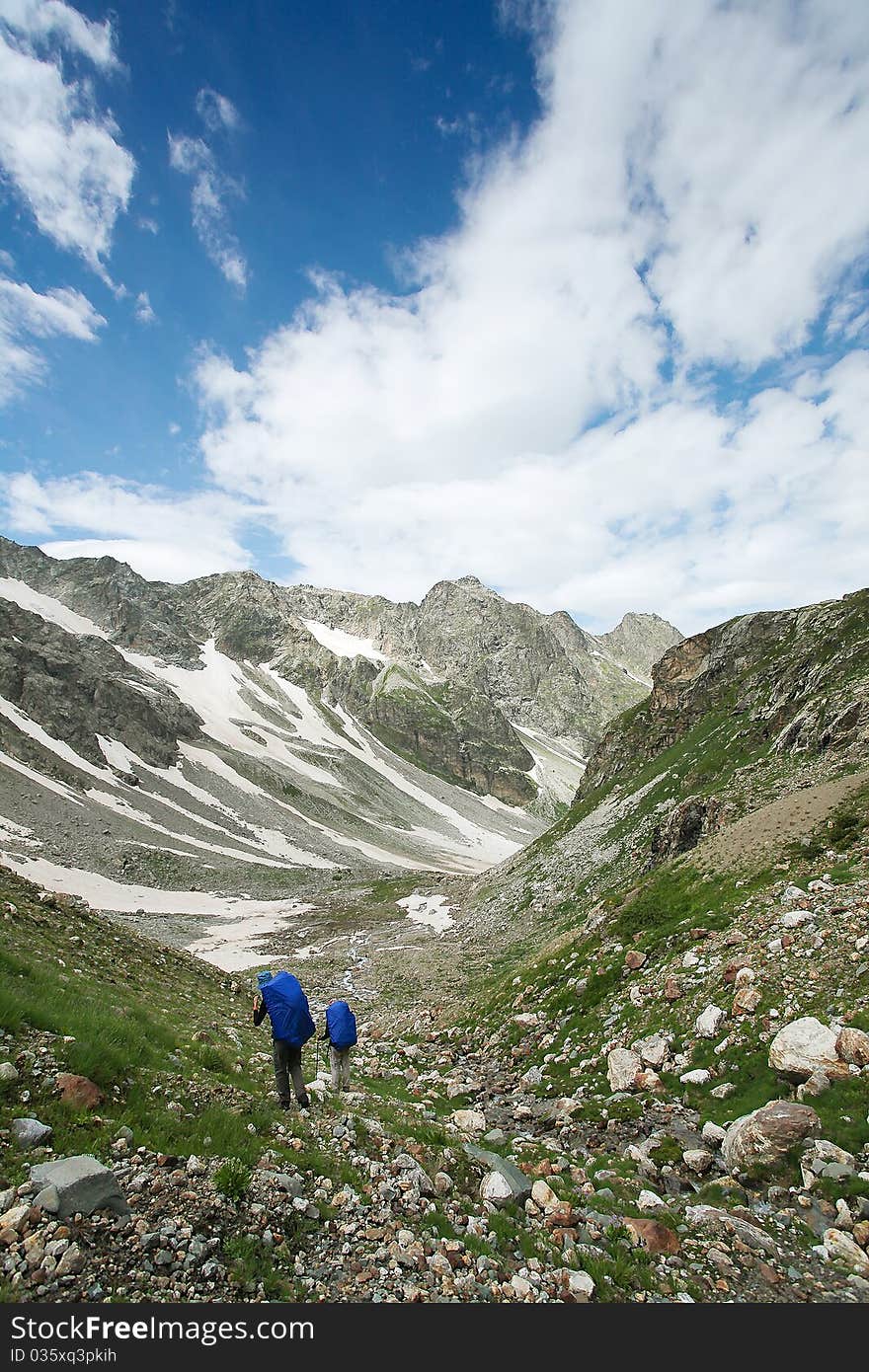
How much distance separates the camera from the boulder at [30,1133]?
680 cm

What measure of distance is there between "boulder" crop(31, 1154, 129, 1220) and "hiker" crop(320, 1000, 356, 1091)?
316 inches

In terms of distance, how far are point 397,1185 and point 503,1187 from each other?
1.90 meters

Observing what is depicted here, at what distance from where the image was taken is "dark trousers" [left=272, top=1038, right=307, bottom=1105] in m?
11.7

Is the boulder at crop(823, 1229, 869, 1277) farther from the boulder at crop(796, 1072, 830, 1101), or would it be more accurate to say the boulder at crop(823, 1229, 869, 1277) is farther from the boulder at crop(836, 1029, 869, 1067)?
the boulder at crop(836, 1029, 869, 1067)

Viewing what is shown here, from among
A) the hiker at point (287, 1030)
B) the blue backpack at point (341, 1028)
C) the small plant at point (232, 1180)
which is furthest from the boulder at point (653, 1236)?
the blue backpack at point (341, 1028)

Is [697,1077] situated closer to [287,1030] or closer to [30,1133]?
[287,1030]

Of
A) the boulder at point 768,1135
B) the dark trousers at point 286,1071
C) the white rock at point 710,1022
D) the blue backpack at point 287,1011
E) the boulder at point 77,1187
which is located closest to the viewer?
the boulder at point 77,1187

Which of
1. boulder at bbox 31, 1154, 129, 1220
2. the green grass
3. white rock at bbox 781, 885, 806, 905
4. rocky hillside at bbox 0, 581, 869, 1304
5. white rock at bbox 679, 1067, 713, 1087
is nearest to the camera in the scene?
boulder at bbox 31, 1154, 129, 1220

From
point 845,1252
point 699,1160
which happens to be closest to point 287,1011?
point 699,1160

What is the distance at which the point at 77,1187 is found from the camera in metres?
6.16

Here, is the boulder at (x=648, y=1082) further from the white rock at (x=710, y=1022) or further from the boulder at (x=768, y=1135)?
the boulder at (x=768, y=1135)

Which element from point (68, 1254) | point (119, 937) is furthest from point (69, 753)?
point (68, 1254)

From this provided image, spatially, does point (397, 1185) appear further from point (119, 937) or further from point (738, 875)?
point (119, 937)

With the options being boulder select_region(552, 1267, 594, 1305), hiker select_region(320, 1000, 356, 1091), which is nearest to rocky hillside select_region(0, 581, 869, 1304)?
boulder select_region(552, 1267, 594, 1305)
